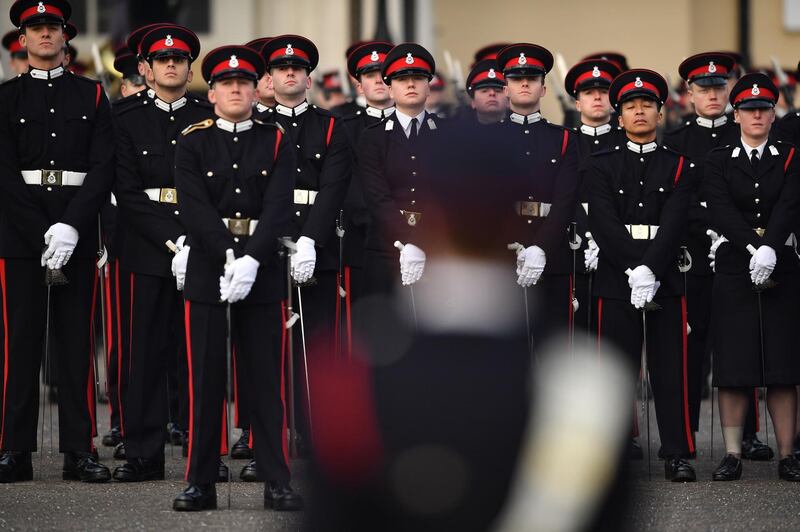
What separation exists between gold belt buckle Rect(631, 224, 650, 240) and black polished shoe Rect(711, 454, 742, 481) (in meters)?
1.09

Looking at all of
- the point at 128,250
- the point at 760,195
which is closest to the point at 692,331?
the point at 760,195

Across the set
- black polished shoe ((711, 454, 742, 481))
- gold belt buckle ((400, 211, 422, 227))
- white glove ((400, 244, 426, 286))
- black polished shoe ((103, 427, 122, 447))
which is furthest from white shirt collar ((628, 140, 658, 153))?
black polished shoe ((103, 427, 122, 447))

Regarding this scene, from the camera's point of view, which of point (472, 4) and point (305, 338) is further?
point (472, 4)

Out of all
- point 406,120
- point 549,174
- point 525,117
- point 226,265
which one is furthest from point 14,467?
point 525,117

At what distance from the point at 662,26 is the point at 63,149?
750 inches

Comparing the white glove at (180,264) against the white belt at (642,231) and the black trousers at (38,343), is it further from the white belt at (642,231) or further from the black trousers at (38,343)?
the white belt at (642,231)

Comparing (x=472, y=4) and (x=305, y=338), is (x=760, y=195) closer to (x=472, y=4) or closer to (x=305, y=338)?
(x=305, y=338)

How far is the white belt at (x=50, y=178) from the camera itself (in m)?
7.18

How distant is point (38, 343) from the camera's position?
7324 mm

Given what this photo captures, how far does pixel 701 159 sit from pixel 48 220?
10.5ft

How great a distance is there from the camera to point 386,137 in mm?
7551

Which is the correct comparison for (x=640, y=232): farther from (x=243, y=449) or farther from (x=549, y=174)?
(x=243, y=449)

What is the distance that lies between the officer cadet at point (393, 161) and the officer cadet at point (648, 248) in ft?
2.91

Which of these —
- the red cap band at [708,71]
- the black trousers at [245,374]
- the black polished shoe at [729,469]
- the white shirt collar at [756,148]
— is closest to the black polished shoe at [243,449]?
the black trousers at [245,374]
